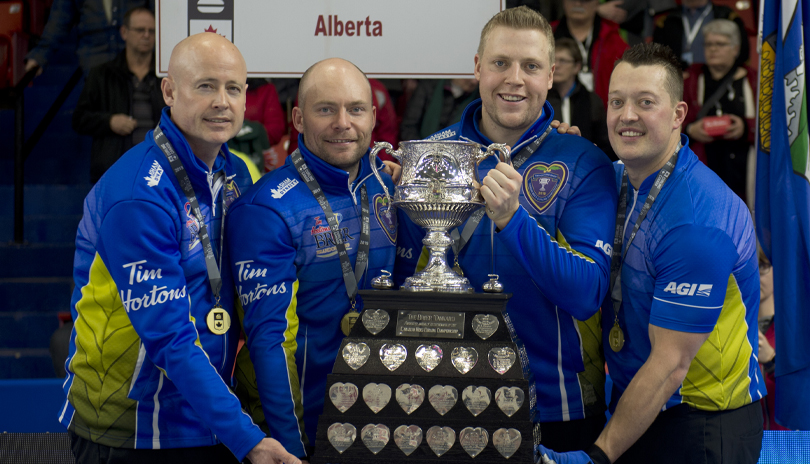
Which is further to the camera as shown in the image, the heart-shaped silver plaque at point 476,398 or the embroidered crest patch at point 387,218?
the embroidered crest patch at point 387,218

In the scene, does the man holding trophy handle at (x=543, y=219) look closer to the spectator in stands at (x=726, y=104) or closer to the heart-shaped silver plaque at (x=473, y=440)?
the heart-shaped silver plaque at (x=473, y=440)

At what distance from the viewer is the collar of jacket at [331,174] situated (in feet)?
8.80

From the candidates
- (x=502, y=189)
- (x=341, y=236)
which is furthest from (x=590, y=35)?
(x=502, y=189)

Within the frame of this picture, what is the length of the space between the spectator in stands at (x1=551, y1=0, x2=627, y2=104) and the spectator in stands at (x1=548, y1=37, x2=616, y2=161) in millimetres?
347

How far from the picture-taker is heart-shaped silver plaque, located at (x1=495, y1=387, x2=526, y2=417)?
2148 millimetres

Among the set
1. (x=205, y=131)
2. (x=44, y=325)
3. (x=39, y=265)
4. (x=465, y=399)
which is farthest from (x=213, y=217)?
(x=39, y=265)

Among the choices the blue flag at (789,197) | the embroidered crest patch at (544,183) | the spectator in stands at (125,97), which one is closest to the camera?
the embroidered crest patch at (544,183)

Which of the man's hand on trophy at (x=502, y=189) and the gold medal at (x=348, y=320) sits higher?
the man's hand on trophy at (x=502, y=189)

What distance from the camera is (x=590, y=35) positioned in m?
5.45

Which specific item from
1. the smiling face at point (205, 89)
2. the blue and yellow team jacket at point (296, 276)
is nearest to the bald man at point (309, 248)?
the blue and yellow team jacket at point (296, 276)

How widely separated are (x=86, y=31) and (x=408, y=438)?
4760 mm

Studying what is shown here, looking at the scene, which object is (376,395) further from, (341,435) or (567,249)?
(567,249)

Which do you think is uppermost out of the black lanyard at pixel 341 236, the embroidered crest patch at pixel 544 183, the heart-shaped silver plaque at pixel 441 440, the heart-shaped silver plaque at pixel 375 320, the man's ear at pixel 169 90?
the man's ear at pixel 169 90

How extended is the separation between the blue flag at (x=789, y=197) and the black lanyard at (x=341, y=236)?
1.62m
